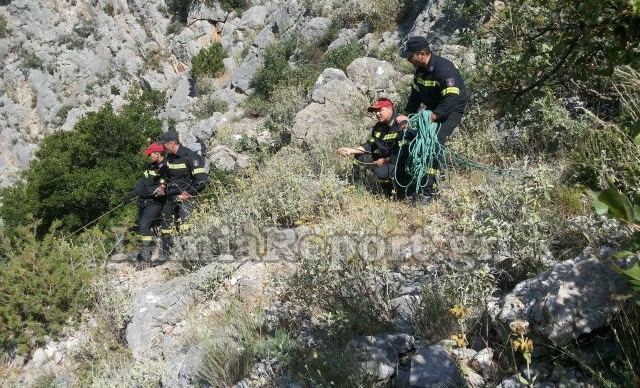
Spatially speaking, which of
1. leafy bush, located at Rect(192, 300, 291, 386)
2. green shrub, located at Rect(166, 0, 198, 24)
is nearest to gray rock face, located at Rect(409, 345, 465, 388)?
leafy bush, located at Rect(192, 300, 291, 386)

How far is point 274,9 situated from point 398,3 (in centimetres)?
696

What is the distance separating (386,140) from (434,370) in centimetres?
365

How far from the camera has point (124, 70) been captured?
2298cm

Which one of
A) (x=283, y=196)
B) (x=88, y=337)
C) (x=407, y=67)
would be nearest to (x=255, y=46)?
(x=407, y=67)

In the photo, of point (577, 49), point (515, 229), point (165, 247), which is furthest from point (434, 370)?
point (165, 247)

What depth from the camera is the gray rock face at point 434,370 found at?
238cm

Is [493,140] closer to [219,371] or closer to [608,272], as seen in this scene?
[608,272]

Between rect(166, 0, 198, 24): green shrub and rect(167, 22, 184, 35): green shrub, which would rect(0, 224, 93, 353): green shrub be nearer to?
rect(167, 22, 184, 35): green shrub

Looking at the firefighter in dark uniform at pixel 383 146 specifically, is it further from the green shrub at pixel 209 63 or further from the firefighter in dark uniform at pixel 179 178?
the green shrub at pixel 209 63

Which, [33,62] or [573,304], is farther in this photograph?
[33,62]

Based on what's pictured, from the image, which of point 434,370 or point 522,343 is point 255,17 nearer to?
point 434,370

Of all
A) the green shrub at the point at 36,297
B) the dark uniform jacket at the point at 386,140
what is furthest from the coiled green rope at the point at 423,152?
the green shrub at the point at 36,297

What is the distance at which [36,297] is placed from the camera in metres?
4.96

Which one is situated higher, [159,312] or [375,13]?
[375,13]
